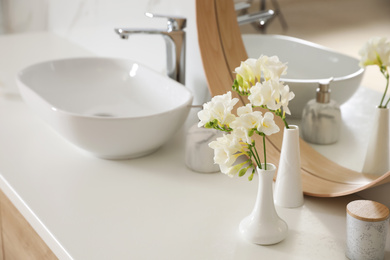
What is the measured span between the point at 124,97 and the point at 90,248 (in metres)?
0.78

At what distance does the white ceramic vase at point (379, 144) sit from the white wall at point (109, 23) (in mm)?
633

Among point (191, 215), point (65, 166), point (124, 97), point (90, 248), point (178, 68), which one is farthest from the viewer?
point (124, 97)

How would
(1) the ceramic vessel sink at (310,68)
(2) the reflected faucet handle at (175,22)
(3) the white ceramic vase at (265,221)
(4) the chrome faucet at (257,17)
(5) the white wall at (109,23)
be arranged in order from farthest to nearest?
(5) the white wall at (109,23)
(2) the reflected faucet handle at (175,22)
(4) the chrome faucet at (257,17)
(1) the ceramic vessel sink at (310,68)
(3) the white ceramic vase at (265,221)

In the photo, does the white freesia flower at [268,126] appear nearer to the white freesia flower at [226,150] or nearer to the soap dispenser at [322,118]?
the white freesia flower at [226,150]

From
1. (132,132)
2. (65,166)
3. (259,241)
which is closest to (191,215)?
(259,241)

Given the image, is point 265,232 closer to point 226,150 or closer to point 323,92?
point 226,150

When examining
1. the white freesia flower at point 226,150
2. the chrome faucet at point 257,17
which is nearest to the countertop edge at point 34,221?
the white freesia flower at point 226,150

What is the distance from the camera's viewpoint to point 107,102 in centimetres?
176

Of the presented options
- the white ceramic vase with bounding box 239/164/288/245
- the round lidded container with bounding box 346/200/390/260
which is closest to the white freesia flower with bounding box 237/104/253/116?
the white ceramic vase with bounding box 239/164/288/245

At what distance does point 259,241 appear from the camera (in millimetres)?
1053

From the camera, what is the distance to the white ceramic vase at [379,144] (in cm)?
112

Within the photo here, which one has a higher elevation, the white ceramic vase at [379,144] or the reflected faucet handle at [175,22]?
the reflected faucet handle at [175,22]

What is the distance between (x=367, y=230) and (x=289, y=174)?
0.76 ft

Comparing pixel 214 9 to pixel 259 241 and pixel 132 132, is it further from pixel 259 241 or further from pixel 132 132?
pixel 259 241
